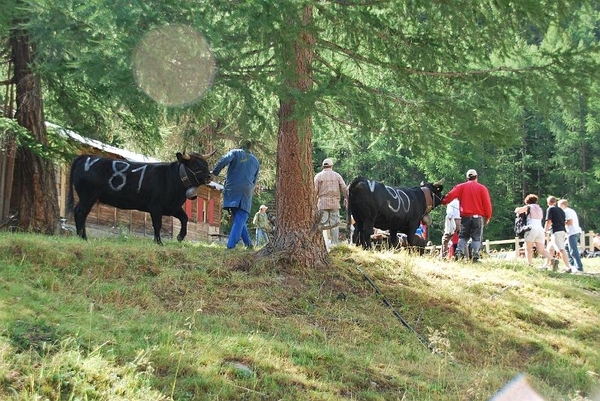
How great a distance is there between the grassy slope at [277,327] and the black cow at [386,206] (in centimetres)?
209

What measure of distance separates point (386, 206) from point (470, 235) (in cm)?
177

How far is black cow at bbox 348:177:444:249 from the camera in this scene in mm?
14758

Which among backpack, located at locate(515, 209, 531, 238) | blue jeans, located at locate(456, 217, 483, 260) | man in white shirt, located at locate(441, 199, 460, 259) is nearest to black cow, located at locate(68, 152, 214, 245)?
blue jeans, located at locate(456, 217, 483, 260)

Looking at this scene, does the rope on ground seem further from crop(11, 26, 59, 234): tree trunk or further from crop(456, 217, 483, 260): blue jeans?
crop(11, 26, 59, 234): tree trunk

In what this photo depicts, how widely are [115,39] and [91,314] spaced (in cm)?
305

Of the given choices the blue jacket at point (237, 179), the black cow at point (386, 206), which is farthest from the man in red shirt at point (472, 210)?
the blue jacket at point (237, 179)

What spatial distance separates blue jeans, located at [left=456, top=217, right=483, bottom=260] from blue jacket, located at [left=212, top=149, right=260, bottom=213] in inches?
174

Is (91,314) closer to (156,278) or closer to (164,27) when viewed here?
(156,278)

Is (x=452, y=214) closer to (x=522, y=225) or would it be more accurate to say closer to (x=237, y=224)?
(x=522, y=225)

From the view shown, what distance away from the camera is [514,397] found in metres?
7.71

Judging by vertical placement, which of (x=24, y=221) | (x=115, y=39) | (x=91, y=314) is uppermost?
(x=115, y=39)

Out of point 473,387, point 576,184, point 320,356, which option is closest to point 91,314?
point 320,356

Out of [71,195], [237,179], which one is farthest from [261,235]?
[237,179]

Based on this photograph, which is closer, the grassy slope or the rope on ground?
the grassy slope
